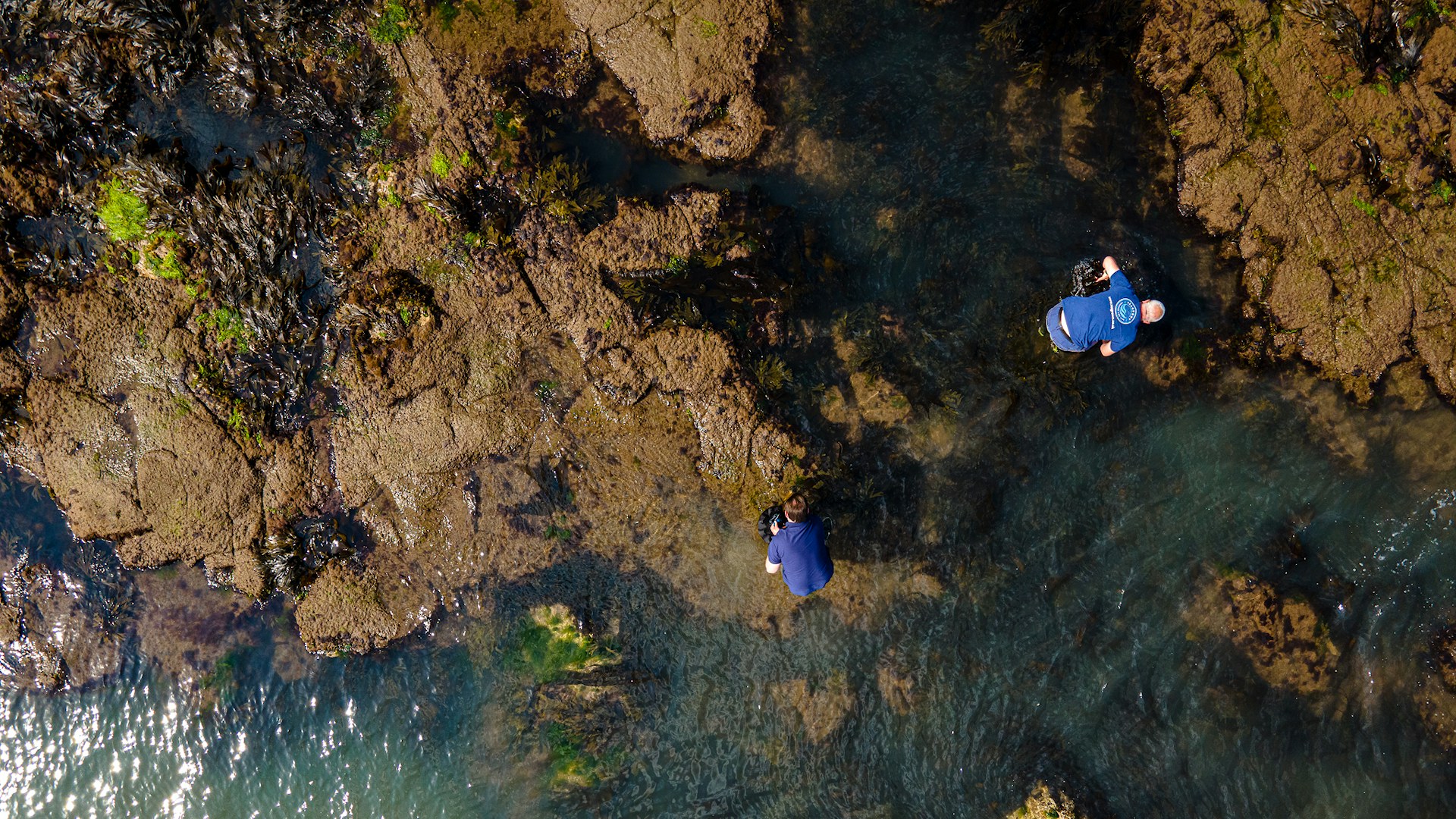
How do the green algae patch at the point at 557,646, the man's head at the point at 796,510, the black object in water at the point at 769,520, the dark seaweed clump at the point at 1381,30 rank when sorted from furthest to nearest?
the green algae patch at the point at 557,646 → the black object in water at the point at 769,520 → the dark seaweed clump at the point at 1381,30 → the man's head at the point at 796,510

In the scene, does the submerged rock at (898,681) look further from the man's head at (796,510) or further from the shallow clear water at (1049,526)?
the man's head at (796,510)

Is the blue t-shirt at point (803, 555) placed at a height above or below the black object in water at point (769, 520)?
below

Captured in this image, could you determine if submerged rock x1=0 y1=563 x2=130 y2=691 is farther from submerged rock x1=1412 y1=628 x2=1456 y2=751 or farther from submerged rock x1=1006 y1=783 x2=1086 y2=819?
submerged rock x1=1412 y1=628 x2=1456 y2=751

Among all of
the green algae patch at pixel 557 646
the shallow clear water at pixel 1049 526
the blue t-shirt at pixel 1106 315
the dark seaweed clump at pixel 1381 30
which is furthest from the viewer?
the green algae patch at pixel 557 646

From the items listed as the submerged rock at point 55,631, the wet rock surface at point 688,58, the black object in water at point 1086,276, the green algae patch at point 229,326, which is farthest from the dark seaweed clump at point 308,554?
the black object in water at point 1086,276

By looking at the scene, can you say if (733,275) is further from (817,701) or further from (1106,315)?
(817,701)

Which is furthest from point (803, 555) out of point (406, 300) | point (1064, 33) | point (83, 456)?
point (83, 456)

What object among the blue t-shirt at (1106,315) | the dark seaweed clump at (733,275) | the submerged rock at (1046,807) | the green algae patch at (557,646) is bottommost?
the submerged rock at (1046,807)

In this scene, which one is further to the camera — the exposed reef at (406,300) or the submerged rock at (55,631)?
the submerged rock at (55,631)

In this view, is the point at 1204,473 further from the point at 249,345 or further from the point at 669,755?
the point at 249,345
